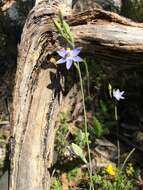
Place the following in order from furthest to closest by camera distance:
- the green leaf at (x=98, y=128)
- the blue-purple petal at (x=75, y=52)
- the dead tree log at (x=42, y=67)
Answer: the green leaf at (x=98, y=128) < the dead tree log at (x=42, y=67) < the blue-purple petal at (x=75, y=52)

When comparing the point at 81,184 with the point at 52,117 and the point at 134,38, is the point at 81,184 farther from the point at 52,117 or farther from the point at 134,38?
the point at 134,38

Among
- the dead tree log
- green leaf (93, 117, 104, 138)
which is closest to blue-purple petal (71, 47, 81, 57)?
the dead tree log

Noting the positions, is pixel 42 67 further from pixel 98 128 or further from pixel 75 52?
pixel 75 52

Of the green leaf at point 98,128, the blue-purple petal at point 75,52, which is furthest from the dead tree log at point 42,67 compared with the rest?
the blue-purple petal at point 75,52

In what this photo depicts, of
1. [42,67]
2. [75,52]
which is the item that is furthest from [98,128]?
[75,52]

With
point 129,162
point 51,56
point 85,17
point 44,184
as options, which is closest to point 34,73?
point 51,56

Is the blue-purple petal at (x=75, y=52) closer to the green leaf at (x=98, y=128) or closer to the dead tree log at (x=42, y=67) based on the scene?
the dead tree log at (x=42, y=67)

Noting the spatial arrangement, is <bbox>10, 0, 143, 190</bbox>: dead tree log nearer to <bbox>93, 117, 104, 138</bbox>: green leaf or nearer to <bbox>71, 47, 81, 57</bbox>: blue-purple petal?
<bbox>93, 117, 104, 138</bbox>: green leaf

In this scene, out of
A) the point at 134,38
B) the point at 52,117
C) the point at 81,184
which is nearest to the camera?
the point at 134,38

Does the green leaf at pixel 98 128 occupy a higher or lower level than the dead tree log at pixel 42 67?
lower
